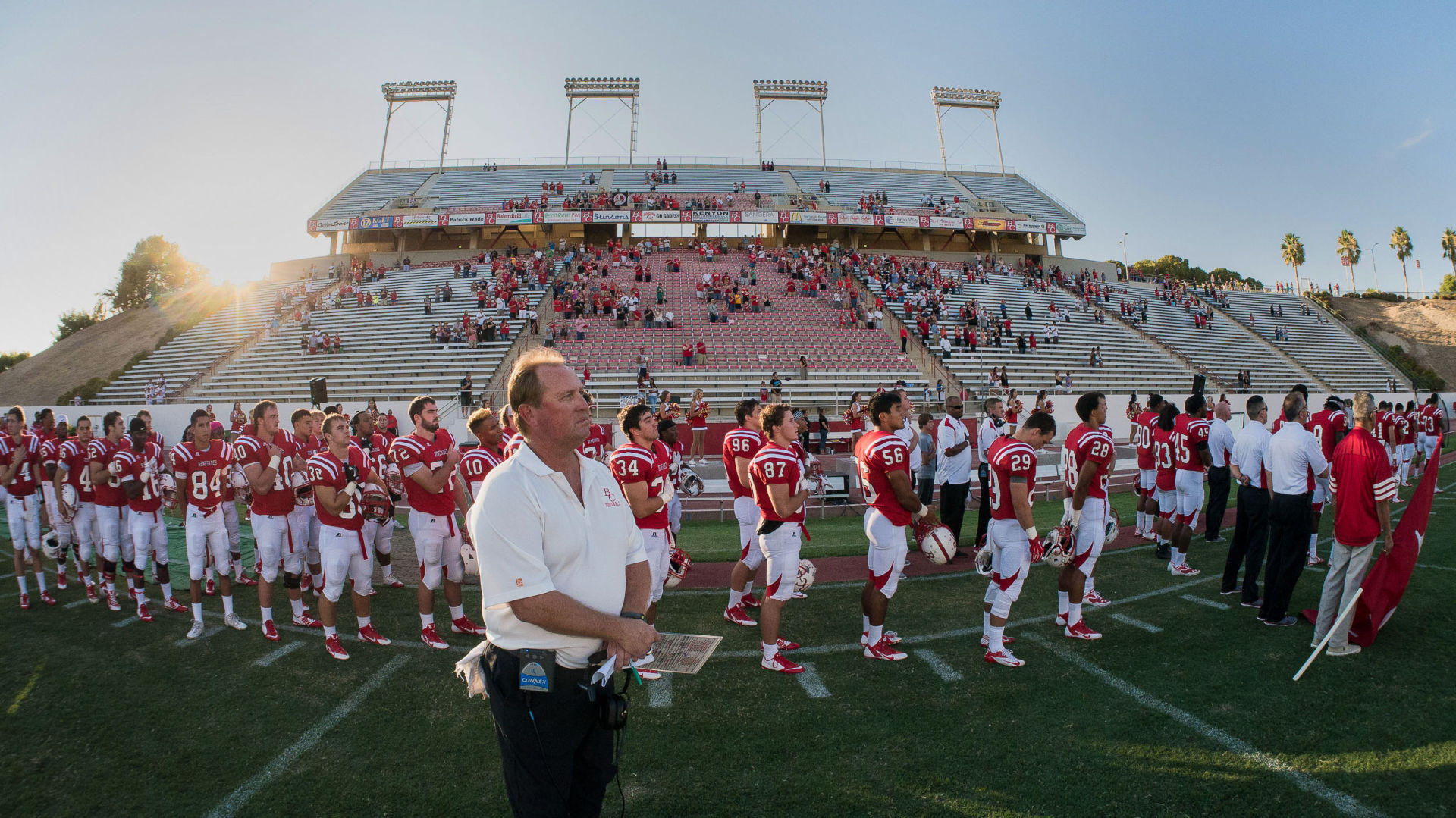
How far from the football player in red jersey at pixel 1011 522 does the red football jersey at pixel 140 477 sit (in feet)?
26.5

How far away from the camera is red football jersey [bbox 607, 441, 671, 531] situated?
5816 mm

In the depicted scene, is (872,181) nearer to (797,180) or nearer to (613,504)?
(797,180)

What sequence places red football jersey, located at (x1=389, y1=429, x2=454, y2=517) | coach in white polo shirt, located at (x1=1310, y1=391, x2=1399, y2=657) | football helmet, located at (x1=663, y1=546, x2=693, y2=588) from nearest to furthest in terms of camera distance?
coach in white polo shirt, located at (x1=1310, y1=391, x2=1399, y2=657), football helmet, located at (x1=663, y1=546, x2=693, y2=588), red football jersey, located at (x1=389, y1=429, x2=454, y2=517)

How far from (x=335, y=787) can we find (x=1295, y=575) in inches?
293

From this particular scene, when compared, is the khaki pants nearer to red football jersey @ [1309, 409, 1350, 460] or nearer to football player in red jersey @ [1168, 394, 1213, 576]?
football player in red jersey @ [1168, 394, 1213, 576]

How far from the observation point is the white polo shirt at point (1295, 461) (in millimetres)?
6102

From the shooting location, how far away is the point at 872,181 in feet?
156

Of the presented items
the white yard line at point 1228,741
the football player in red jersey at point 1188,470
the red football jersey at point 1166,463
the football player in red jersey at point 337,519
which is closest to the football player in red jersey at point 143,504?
the football player in red jersey at point 337,519

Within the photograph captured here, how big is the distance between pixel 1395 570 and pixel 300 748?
25.9 ft

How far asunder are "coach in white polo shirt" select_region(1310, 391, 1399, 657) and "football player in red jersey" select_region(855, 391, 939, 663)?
309 centimetres

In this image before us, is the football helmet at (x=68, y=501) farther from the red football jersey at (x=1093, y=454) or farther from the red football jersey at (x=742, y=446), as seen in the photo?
the red football jersey at (x=1093, y=454)

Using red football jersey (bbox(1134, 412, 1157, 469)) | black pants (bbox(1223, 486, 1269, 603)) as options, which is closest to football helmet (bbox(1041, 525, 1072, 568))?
black pants (bbox(1223, 486, 1269, 603))

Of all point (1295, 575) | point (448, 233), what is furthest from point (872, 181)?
point (1295, 575)

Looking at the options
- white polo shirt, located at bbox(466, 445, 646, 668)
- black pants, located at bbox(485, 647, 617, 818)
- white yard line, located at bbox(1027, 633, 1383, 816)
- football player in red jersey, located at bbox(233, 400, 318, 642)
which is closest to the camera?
white polo shirt, located at bbox(466, 445, 646, 668)
